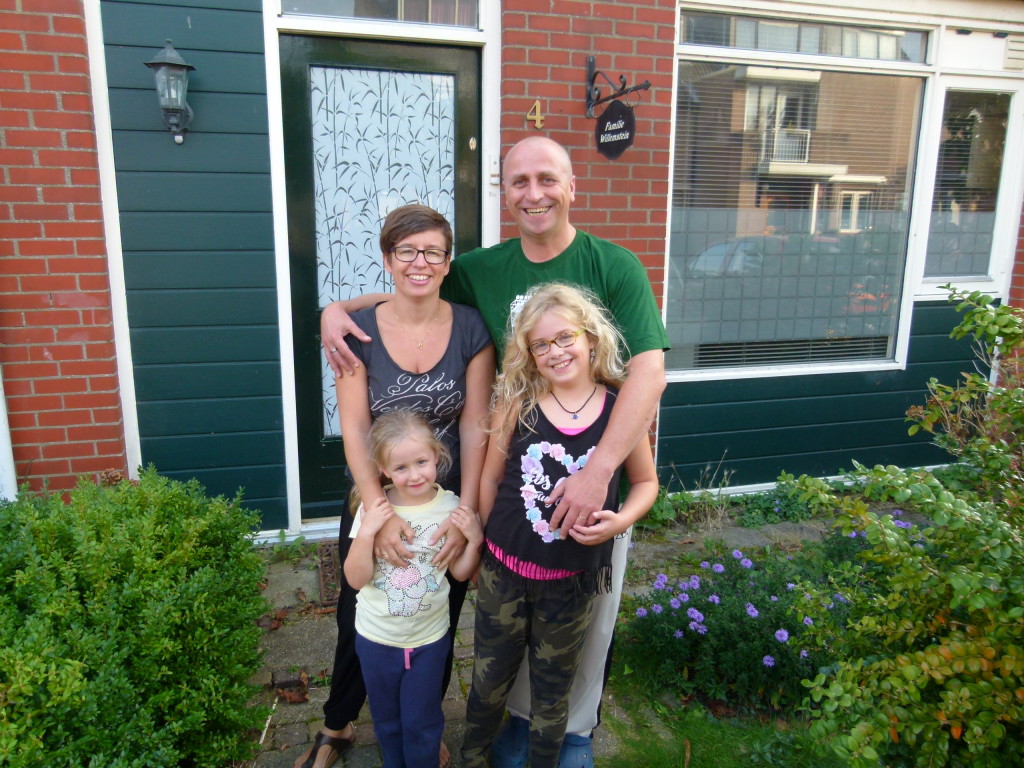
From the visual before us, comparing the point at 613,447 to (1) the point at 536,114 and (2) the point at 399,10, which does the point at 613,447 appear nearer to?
(1) the point at 536,114

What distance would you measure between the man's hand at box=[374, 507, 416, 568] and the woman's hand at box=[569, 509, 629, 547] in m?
0.47

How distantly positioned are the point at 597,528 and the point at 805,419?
346 cm

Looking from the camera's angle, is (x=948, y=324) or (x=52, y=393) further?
(x=948, y=324)

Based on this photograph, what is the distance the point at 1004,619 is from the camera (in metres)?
1.41

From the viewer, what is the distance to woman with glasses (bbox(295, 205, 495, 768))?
2.02 m

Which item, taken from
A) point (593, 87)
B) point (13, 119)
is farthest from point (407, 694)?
point (593, 87)

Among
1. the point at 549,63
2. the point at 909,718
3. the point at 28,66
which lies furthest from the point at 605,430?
the point at 28,66

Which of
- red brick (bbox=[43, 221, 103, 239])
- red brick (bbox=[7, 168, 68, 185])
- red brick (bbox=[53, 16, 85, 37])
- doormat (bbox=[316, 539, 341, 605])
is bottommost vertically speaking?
doormat (bbox=[316, 539, 341, 605])

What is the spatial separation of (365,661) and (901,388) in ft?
14.5

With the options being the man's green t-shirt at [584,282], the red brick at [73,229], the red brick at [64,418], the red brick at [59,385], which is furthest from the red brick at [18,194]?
the man's green t-shirt at [584,282]

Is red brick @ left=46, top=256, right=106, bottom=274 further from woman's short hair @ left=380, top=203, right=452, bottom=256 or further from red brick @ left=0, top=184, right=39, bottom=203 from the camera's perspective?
woman's short hair @ left=380, top=203, right=452, bottom=256

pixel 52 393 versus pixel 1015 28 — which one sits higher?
pixel 1015 28

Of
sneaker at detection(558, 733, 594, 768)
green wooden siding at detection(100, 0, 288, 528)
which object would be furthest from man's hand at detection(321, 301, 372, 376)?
green wooden siding at detection(100, 0, 288, 528)

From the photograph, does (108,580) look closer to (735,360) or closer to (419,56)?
(419,56)
